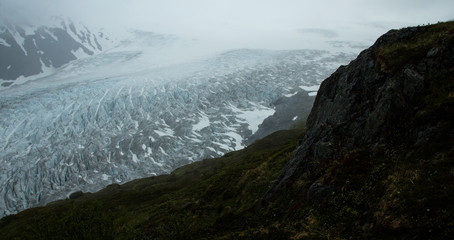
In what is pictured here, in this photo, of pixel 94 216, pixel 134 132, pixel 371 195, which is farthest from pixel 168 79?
pixel 371 195

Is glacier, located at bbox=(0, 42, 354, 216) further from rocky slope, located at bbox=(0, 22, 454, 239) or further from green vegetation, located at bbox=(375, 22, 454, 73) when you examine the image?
green vegetation, located at bbox=(375, 22, 454, 73)

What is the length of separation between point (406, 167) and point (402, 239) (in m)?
4.65

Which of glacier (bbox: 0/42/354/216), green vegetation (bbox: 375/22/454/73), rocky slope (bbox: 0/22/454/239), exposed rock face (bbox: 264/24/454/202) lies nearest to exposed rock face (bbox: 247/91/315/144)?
glacier (bbox: 0/42/354/216)

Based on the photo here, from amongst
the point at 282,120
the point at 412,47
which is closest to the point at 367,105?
the point at 412,47

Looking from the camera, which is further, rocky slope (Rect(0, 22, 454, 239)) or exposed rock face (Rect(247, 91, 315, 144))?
exposed rock face (Rect(247, 91, 315, 144))

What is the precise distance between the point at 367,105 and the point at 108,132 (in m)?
153

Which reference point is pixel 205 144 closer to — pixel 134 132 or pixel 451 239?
pixel 134 132

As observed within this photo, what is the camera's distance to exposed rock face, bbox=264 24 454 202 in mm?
17797

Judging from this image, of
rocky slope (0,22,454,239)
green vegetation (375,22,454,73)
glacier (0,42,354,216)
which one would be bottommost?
glacier (0,42,354,216)

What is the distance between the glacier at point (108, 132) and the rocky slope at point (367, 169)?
388 feet

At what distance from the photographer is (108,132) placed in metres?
155

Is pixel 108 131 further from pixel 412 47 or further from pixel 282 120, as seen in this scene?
pixel 412 47

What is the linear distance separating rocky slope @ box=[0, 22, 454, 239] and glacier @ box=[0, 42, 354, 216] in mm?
118191

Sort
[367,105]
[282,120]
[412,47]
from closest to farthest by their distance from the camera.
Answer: [367,105] → [412,47] → [282,120]
